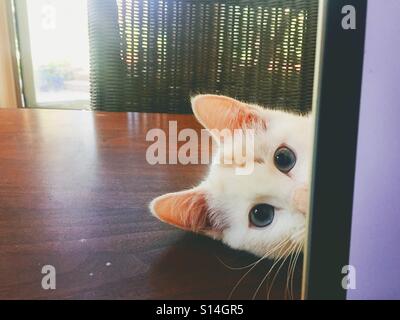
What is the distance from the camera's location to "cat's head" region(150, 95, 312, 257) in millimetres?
291

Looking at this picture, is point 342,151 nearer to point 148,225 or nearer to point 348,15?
point 348,15

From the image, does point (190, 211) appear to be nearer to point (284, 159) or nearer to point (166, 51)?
point (284, 159)

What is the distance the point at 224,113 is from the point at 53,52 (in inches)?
64.9

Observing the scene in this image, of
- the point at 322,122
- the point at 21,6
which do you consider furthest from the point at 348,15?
the point at 21,6

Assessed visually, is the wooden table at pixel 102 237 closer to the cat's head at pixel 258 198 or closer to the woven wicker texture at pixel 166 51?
the cat's head at pixel 258 198

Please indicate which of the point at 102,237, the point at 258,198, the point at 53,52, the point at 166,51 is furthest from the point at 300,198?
the point at 53,52

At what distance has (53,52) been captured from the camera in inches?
70.7

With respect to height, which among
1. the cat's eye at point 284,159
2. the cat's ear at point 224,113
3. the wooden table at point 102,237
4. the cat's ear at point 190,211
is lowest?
the wooden table at point 102,237

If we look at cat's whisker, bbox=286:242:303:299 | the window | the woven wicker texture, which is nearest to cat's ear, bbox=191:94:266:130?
cat's whisker, bbox=286:242:303:299

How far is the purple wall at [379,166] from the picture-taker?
201 millimetres

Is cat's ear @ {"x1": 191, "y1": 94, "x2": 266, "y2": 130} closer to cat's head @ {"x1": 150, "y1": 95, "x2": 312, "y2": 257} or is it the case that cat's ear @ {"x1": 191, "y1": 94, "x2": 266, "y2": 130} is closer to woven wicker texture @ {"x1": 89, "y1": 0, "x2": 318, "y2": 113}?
cat's head @ {"x1": 150, "y1": 95, "x2": 312, "y2": 257}

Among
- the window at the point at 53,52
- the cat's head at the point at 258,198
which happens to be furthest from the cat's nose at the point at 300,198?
the window at the point at 53,52

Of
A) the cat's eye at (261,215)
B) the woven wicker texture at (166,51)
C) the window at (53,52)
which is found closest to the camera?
the cat's eye at (261,215)
